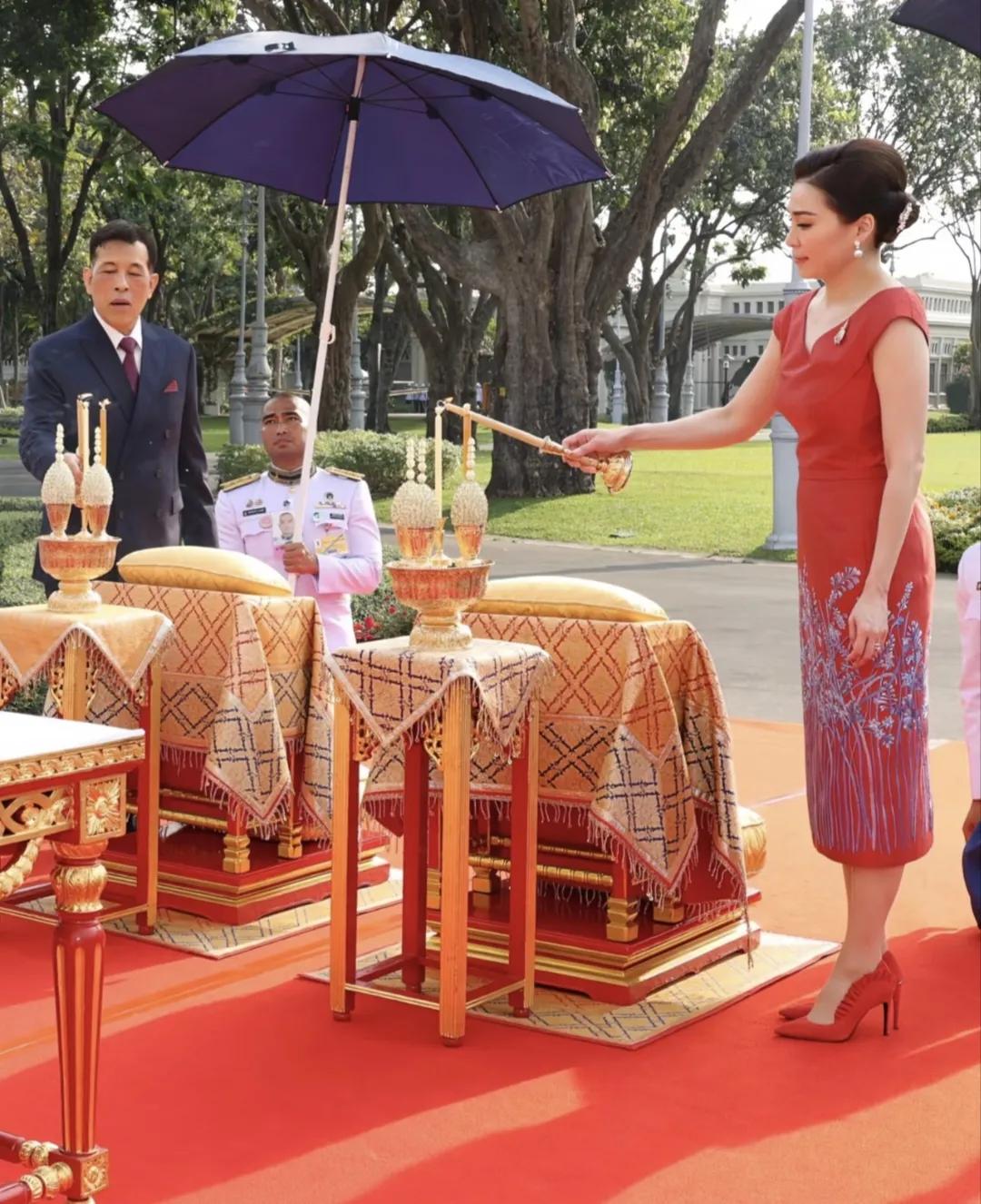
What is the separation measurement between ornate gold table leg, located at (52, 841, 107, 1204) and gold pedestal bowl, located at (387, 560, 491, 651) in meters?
1.29

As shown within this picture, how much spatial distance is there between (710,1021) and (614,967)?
31 cm

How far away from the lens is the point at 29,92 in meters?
21.4

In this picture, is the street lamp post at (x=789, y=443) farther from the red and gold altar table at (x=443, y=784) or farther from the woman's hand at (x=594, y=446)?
the red and gold altar table at (x=443, y=784)

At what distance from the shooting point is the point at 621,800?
4.56 meters

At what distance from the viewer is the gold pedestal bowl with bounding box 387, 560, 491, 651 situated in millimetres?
4250

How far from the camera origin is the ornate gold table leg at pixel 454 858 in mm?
4211

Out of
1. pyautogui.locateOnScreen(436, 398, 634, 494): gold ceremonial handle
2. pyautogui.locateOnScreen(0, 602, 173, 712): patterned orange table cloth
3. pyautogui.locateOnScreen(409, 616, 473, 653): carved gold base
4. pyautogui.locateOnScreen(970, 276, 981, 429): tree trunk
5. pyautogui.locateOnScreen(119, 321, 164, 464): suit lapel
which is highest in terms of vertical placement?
pyautogui.locateOnScreen(970, 276, 981, 429): tree trunk

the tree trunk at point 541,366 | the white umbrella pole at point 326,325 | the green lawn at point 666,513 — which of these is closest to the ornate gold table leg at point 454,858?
the white umbrella pole at point 326,325

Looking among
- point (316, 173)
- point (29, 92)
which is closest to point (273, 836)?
point (316, 173)

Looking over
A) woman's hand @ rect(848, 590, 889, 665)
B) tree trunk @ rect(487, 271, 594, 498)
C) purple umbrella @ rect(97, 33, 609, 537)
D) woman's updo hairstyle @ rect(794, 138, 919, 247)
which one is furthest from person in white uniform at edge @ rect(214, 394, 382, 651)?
tree trunk @ rect(487, 271, 594, 498)

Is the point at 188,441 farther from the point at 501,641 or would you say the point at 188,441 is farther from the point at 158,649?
the point at 501,641

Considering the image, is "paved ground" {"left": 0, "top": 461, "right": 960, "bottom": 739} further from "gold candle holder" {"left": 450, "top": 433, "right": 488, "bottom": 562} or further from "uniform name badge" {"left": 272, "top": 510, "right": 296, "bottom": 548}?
"gold candle holder" {"left": 450, "top": 433, "right": 488, "bottom": 562}

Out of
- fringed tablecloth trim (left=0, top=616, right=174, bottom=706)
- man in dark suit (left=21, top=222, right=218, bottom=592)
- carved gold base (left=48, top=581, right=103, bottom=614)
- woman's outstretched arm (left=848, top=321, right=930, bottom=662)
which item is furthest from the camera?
man in dark suit (left=21, top=222, right=218, bottom=592)

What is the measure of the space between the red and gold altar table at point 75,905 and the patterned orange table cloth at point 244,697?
1963 millimetres
